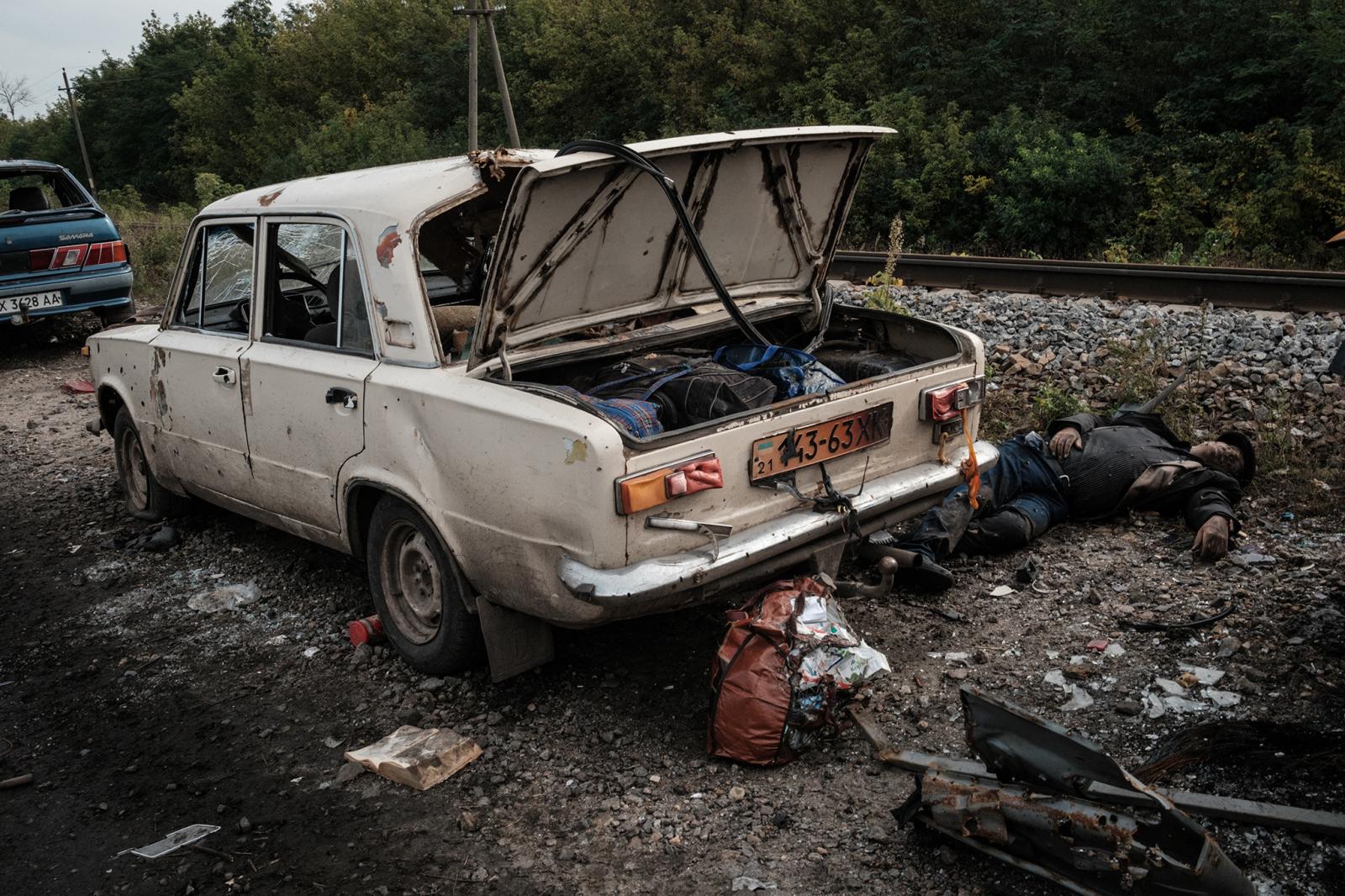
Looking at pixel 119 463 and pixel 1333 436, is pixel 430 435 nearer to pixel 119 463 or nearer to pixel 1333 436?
pixel 119 463

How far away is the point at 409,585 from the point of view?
13.5 ft

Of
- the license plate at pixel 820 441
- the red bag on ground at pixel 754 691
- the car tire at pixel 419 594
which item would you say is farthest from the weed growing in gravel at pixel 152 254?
the red bag on ground at pixel 754 691

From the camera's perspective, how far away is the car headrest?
407 inches

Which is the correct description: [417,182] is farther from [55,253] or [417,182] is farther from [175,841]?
[55,253]

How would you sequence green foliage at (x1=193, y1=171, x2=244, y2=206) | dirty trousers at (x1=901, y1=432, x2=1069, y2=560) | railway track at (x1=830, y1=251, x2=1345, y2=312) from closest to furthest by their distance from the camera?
dirty trousers at (x1=901, y1=432, x2=1069, y2=560) → railway track at (x1=830, y1=251, x2=1345, y2=312) → green foliage at (x1=193, y1=171, x2=244, y2=206)

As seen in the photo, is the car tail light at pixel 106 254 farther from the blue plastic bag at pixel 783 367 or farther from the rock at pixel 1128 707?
the rock at pixel 1128 707

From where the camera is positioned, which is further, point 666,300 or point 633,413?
point 666,300

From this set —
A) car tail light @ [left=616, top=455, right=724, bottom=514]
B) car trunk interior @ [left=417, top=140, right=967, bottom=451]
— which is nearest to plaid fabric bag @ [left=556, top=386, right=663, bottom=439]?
car trunk interior @ [left=417, top=140, right=967, bottom=451]

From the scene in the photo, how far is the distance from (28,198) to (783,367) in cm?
954

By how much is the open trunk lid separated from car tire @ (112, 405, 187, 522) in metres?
3.03

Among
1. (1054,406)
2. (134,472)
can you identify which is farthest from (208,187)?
(1054,406)

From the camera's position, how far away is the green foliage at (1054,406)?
6.17 meters

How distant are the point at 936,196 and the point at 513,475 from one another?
1282 cm

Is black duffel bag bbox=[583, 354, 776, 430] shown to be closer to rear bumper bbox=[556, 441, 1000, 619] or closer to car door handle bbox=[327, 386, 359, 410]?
rear bumper bbox=[556, 441, 1000, 619]
